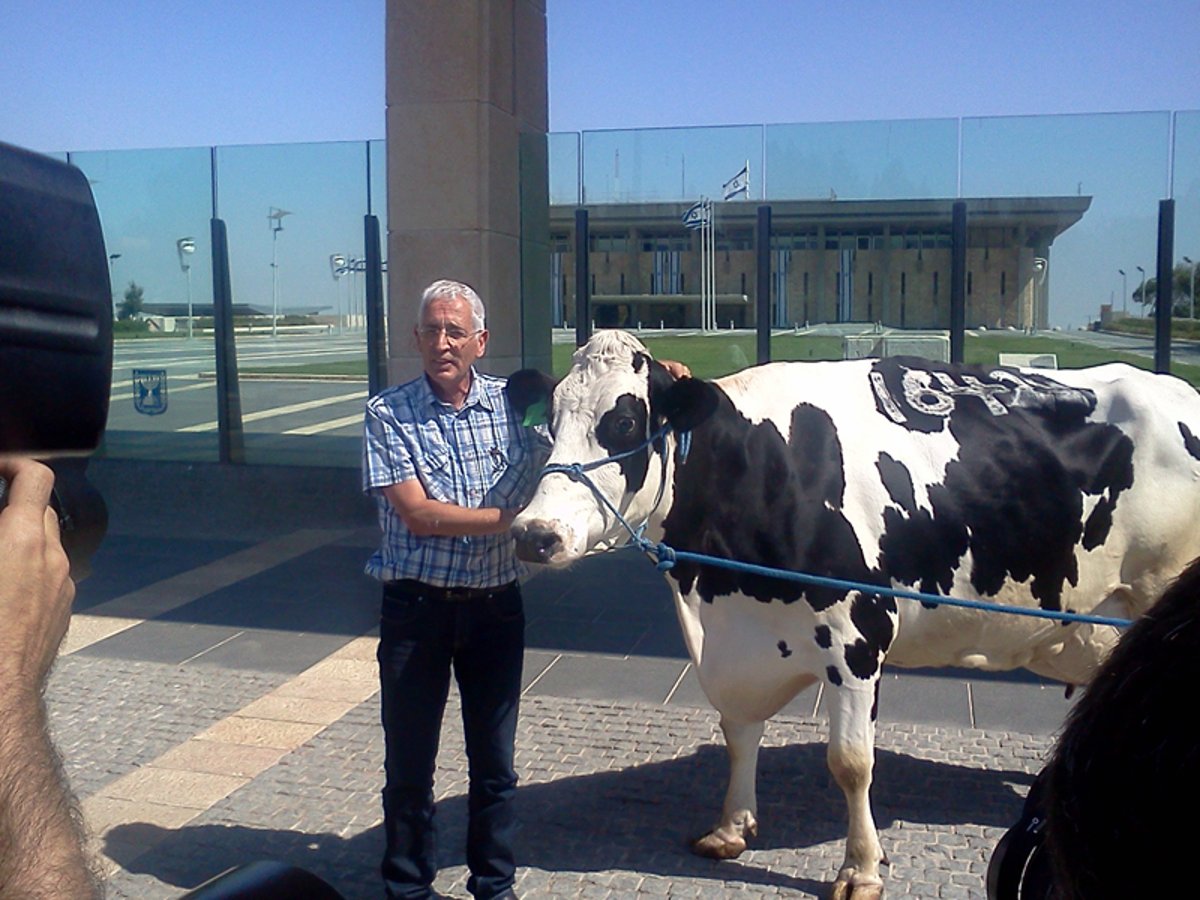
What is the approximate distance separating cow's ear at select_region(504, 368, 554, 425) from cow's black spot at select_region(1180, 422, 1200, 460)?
236 centimetres

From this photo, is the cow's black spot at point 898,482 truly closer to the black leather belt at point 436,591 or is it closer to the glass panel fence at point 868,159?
the black leather belt at point 436,591

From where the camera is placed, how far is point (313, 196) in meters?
10.8

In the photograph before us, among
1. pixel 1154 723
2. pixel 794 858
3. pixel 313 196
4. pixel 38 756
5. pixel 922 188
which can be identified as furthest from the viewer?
pixel 313 196

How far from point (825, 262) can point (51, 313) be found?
8617 millimetres

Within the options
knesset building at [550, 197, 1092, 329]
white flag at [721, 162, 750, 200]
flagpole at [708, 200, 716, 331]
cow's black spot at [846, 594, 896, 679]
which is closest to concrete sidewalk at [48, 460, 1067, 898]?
cow's black spot at [846, 594, 896, 679]

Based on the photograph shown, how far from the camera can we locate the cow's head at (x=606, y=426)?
3602 mm

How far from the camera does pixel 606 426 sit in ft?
12.2

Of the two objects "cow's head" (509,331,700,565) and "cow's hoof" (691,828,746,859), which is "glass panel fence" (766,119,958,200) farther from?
"cow's hoof" (691,828,746,859)

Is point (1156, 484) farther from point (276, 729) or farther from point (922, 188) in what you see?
point (922, 188)

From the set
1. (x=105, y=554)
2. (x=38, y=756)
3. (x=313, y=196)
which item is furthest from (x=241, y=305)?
(x=38, y=756)

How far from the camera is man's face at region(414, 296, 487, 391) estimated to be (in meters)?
3.67

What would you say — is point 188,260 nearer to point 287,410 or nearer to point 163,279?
point 163,279

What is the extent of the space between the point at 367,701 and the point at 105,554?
4660 millimetres

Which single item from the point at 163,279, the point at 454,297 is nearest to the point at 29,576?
the point at 454,297
